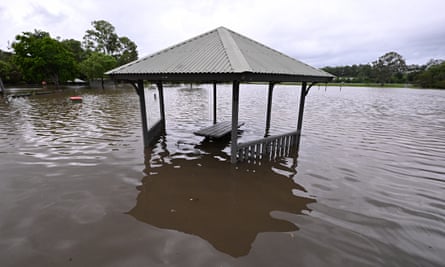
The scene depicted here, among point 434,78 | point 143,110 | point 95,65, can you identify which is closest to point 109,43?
point 95,65

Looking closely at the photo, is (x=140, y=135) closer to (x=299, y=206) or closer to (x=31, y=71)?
(x=299, y=206)

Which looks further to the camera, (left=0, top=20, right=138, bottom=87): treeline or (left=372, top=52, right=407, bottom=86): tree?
(left=372, top=52, right=407, bottom=86): tree

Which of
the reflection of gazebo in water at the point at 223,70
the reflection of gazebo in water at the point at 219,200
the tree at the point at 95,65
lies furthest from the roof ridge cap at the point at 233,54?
the tree at the point at 95,65

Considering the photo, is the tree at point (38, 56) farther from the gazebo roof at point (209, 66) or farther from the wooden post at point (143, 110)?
the gazebo roof at point (209, 66)

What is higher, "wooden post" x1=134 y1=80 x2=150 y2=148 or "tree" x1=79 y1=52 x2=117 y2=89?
"tree" x1=79 y1=52 x2=117 y2=89

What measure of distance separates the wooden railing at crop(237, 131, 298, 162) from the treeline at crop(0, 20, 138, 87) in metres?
36.0

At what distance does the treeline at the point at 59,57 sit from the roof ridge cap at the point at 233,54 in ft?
113

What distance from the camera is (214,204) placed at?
4250 millimetres

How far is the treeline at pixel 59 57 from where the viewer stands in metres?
30.9

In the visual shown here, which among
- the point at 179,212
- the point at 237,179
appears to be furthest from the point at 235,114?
the point at 179,212

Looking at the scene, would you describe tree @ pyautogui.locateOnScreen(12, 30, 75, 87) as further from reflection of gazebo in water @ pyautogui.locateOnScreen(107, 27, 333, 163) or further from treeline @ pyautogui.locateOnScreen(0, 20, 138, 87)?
reflection of gazebo in water @ pyautogui.locateOnScreen(107, 27, 333, 163)

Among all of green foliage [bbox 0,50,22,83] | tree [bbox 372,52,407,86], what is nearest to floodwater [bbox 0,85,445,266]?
green foliage [bbox 0,50,22,83]

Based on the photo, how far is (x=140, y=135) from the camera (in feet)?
29.6

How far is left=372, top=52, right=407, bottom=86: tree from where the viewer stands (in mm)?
83125
